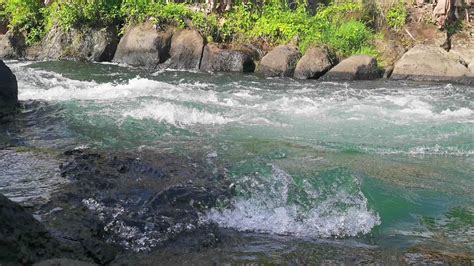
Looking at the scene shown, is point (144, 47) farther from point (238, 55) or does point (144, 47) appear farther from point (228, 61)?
point (238, 55)

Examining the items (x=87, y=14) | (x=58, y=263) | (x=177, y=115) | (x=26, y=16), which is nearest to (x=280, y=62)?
(x=177, y=115)

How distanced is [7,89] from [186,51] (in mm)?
9442

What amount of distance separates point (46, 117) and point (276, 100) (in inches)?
189

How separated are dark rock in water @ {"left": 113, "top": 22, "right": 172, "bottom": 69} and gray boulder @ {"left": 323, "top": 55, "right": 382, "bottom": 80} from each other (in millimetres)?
5915

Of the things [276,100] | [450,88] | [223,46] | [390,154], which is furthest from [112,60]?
[390,154]

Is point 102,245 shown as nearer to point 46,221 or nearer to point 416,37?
point 46,221

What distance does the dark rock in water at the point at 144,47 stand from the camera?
18.2 m

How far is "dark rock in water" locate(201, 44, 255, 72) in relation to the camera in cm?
1709

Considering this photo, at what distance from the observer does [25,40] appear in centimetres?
2106

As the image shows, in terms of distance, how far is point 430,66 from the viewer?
15570 millimetres

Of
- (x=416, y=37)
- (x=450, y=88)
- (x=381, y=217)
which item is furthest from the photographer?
(x=416, y=37)

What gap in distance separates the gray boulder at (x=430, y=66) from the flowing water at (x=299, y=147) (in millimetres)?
1186

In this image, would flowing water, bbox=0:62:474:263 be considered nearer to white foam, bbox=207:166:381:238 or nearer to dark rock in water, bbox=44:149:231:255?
white foam, bbox=207:166:381:238

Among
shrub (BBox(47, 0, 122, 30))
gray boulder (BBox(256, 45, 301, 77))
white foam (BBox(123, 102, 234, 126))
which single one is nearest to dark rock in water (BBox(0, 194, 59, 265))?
white foam (BBox(123, 102, 234, 126))
